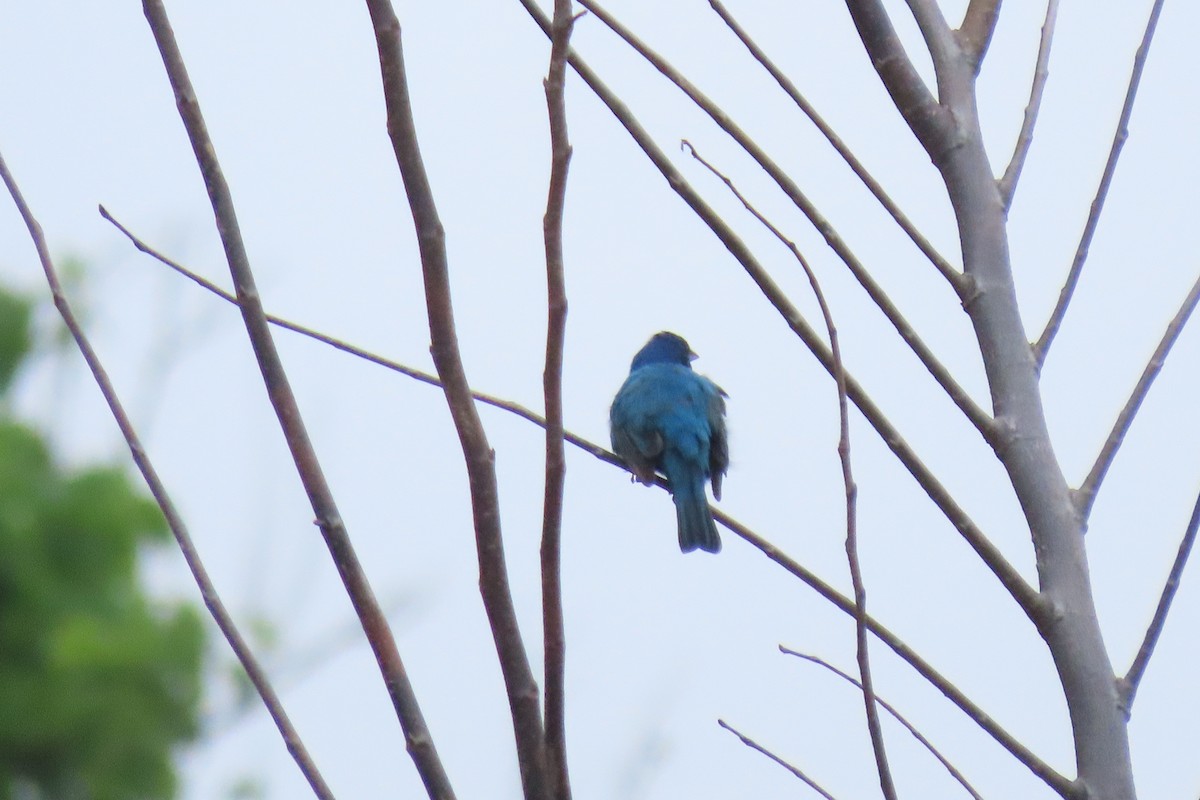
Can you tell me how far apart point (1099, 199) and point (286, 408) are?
3.83ft

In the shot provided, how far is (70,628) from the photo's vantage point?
329 inches

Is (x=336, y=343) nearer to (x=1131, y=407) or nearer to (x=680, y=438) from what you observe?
(x=1131, y=407)

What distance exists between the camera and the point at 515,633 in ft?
3.27

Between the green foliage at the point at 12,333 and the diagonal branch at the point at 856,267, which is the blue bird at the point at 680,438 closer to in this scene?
the diagonal branch at the point at 856,267

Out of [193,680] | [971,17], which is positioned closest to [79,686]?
[193,680]

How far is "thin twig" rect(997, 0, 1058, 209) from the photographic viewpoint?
1.75 meters

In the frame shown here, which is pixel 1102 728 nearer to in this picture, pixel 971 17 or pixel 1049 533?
pixel 1049 533

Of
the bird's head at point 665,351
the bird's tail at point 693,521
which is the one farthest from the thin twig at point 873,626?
the bird's head at point 665,351

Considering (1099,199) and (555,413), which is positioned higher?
(1099,199)

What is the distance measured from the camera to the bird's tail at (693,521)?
4.46m

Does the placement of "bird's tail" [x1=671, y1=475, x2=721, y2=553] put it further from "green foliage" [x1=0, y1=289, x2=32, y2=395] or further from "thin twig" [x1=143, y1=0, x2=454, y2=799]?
"green foliage" [x1=0, y1=289, x2=32, y2=395]

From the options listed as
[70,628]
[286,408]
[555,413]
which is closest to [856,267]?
[555,413]

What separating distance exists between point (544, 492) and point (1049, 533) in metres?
0.74

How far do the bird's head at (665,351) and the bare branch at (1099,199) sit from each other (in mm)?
→ 4002
